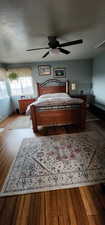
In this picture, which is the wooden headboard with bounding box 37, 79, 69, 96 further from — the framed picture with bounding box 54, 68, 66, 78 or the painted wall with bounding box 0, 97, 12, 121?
the painted wall with bounding box 0, 97, 12, 121

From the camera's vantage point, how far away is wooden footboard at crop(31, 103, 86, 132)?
10.6ft

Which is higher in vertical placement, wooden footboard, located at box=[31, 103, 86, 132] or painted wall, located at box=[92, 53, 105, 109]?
painted wall, located at box=[92, 53, 105, 109]

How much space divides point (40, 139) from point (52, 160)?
91 centimetres

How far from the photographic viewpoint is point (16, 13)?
167 centimetres

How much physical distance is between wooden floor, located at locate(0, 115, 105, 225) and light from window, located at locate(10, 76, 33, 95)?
4.97m

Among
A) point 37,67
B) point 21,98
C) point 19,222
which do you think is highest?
point 37,67

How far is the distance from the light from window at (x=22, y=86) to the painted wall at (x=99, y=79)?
3.16 m

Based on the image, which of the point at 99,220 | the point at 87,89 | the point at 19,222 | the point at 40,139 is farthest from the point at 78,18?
the point at 87,89

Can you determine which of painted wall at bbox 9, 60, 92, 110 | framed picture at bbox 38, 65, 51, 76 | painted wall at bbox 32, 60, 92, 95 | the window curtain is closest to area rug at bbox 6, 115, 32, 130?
painted wall at bbox 9, 60, 92, 110

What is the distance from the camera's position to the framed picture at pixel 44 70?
5527mm

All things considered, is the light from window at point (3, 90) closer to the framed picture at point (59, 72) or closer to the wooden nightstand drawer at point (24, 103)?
the wooden nightstand drawer at point (24, 103)

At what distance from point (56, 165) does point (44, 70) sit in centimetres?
473

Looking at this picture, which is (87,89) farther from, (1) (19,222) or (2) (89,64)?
(1) (19,222)

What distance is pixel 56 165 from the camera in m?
1.88
